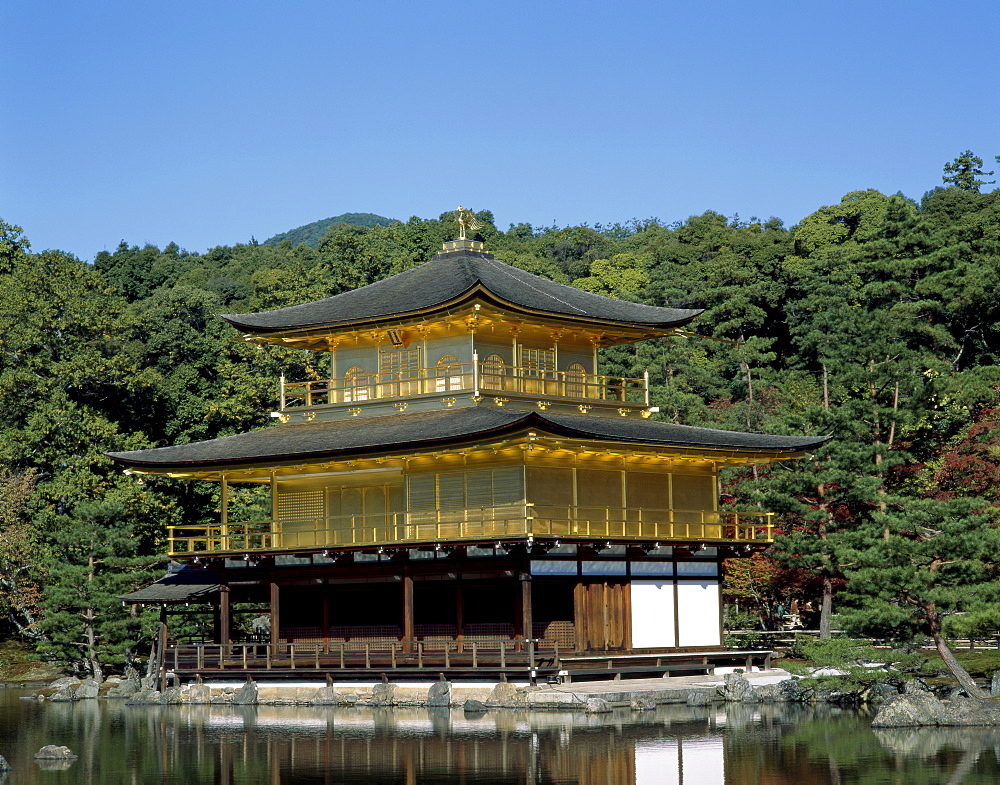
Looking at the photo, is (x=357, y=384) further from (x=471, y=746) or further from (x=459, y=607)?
(x=471, y=746)

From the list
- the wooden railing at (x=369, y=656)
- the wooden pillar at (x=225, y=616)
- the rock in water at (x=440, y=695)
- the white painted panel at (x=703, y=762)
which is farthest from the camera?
the wooden pillar at (x=225, y=616)

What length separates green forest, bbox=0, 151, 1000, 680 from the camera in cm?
4359

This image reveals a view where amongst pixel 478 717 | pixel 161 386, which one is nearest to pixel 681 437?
pixel 478 717

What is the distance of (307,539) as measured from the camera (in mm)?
43594

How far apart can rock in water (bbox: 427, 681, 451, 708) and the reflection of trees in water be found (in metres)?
0.34

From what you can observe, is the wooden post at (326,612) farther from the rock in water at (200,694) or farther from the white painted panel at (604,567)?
the white painted panel at (604,567)

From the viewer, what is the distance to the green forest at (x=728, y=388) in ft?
143

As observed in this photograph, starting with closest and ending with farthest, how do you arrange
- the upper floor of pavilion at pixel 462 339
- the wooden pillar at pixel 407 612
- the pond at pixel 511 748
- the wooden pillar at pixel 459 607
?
the pond at pixel 511 748 → the wooden pillar at pixel 407 612 → the wooden pillar at pixel 459 607 → the upper floor of pavilion at pixel 462 339

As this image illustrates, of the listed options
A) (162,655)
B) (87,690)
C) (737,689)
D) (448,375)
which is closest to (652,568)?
(737,689)

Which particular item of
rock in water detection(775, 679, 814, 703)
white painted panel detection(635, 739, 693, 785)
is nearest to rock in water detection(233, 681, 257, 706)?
rock in water detection(775, 679, 814, 703)

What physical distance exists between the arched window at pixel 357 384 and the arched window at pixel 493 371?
4.07 meters

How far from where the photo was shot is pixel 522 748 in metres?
27.8

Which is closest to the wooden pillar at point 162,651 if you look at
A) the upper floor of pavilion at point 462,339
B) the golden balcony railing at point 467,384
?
the upper floor of pavilion at point 462,339

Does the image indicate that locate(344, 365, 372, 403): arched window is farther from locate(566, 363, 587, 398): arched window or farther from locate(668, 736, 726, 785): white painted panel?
locate(668, 736, 726, 785): white painted panel
